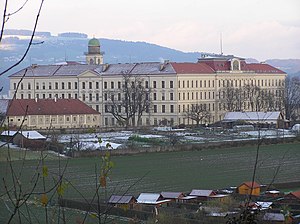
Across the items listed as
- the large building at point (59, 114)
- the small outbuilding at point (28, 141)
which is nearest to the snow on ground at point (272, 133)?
the large building at point (59, 114)

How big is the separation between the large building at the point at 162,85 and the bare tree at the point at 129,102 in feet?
0.73

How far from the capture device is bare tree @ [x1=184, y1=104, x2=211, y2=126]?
203ft

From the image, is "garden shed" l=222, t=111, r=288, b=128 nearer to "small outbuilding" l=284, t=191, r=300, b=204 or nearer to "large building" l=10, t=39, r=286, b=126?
"large building" l=10, t=39, r=286, b=126

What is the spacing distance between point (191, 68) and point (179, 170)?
3469 centimetres

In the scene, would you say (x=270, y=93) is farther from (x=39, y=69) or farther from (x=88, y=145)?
(x=88, y=145)

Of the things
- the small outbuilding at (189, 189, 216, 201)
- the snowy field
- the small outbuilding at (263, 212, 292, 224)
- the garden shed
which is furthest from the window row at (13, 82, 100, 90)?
the small outbuilding at (263, 212, 292, 224)

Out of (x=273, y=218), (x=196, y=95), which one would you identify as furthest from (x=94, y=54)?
(x=273, y=218)

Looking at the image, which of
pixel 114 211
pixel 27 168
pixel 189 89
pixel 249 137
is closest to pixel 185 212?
pixel 114 211

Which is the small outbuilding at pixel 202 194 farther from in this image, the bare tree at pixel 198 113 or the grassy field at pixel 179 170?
the bare tree at pixel 198 113

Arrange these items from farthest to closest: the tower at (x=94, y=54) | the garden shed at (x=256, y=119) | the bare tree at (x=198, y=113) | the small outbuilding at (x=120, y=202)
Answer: the tower at (x=94, y=54), the bare tree at (x=198, y=113), the garden shed at (x=256, y=119), the small outbuilding at (x=120, y=202)

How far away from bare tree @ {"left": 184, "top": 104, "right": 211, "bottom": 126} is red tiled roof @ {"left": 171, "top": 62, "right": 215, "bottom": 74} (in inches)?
127

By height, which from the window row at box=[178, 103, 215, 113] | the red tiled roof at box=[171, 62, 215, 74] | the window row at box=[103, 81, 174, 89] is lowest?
the window row at box=[178, 103, 215, 113]

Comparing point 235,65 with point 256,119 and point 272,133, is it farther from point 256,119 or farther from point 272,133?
point 272,133

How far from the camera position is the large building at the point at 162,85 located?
212 ft
